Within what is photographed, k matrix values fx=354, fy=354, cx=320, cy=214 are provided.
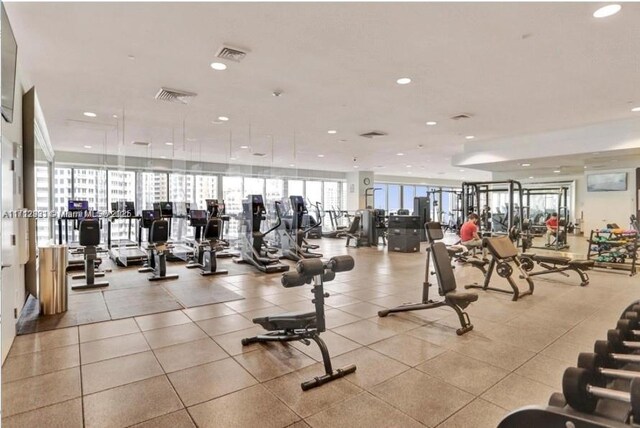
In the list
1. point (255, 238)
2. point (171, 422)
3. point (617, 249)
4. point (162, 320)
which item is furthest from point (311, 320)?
point (617, 249)

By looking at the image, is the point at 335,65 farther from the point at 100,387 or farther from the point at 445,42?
the point at 100,387

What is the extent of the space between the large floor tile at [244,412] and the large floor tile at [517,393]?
4.45ft

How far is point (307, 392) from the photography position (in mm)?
2451

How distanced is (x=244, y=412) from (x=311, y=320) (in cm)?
94

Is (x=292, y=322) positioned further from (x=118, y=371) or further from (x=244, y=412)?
(x=118, y=371)

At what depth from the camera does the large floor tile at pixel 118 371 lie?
2.55 m

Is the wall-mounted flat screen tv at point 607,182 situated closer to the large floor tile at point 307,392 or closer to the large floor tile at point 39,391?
the large floor tile at point 307,392

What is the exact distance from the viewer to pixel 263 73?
4.59m

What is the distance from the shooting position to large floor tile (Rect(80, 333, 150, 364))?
3016 millimetres

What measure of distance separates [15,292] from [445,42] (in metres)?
4.97

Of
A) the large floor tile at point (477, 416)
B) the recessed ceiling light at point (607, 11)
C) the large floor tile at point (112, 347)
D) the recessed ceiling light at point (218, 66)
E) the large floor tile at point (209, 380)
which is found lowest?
the large floor tile at point (477, 416)

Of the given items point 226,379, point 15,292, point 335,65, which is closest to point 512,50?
point 335,65

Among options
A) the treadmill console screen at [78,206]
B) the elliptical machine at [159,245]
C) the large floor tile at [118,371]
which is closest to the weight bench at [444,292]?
the large floor tile at [118,371]

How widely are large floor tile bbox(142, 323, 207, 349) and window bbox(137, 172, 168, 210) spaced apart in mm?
5829
